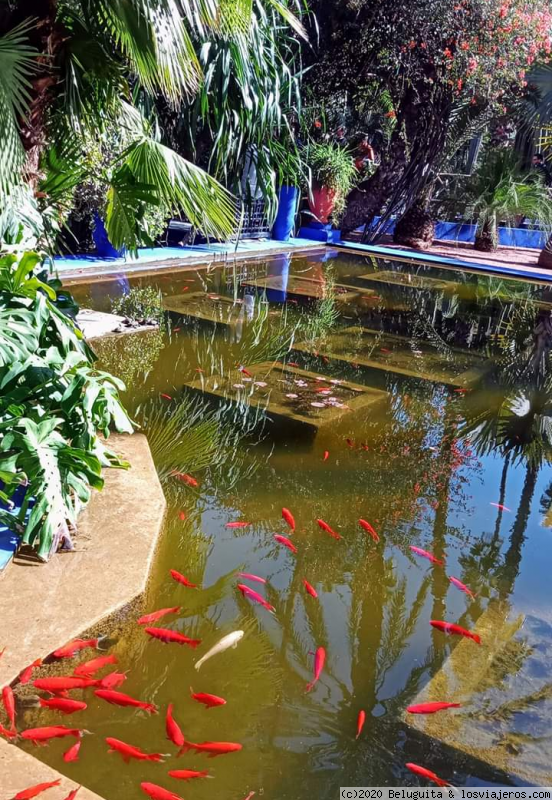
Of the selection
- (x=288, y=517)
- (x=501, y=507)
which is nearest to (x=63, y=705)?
(x=288, y=517)

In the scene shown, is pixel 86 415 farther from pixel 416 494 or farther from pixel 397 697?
pixel 416 494

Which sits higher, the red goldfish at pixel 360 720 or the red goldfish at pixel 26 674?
the red goldfish at pixel 26 674

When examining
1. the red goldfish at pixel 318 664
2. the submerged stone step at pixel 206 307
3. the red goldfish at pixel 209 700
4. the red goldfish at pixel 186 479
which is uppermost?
the submerged stone step at pixel 206 307

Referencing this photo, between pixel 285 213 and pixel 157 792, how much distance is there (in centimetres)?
1193

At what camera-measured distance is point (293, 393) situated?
5.38 metres

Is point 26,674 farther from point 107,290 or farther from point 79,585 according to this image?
point 107,290

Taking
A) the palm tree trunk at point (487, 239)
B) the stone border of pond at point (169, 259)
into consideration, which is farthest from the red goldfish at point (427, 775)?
the palm tree trunk at point (487, 239)

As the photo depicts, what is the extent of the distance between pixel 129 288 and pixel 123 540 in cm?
551

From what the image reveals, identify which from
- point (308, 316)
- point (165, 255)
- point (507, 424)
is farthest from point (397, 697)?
point (165, 255)

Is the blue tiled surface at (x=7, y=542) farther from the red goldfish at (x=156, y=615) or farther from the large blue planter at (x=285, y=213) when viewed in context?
the large blue planter at (x=285, y=213)

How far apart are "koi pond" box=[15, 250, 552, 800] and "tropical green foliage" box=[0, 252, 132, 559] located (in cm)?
51

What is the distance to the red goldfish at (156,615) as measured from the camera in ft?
8.92

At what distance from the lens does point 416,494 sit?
13.6ft

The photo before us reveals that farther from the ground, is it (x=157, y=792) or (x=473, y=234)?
(x=473, y=234)
